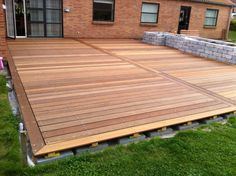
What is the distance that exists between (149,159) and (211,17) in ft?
53.5

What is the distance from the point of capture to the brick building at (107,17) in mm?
10469

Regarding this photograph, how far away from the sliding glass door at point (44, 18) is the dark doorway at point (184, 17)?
781 centimetres

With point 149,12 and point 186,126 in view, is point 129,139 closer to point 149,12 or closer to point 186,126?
point 186,126

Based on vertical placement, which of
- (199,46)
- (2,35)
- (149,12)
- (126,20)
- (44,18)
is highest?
(149,12)

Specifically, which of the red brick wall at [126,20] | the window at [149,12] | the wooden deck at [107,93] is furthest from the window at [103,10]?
the wooden deck at [107,93]

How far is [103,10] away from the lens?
12.5 meters

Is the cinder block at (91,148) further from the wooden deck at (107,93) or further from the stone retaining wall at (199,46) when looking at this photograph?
the stone retaining wall at (199,46)

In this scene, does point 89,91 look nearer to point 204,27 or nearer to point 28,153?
point 28,153

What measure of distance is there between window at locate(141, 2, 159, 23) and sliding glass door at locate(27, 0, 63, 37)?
466cm

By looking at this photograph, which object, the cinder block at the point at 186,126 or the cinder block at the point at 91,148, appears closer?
the cinder block at the point at 91,148

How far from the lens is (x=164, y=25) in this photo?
48.5ft

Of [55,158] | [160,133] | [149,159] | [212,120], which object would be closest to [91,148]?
[55,158]

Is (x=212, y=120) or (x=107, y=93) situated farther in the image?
(x=107, y=93)

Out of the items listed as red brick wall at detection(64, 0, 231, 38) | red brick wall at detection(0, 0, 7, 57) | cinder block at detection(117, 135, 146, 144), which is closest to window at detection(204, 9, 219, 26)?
red brick wall at detection(64, 0, 231, 38)
